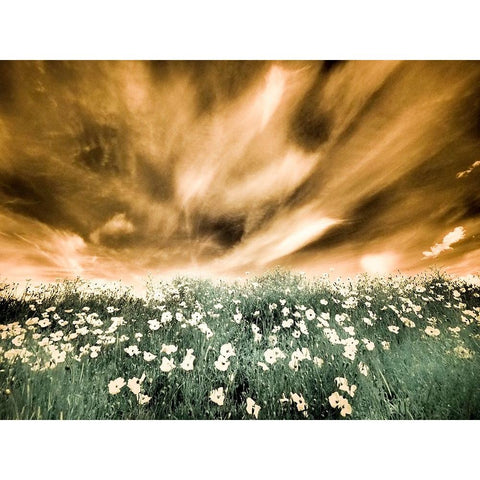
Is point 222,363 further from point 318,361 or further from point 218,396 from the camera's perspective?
point 318,361

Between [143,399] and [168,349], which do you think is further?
[168,349]

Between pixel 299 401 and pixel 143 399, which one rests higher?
pixel 143 399

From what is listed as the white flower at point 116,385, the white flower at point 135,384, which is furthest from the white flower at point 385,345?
the white flower at point 116,385

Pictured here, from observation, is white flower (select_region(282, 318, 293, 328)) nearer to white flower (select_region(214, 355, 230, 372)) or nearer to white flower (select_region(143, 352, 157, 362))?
white flower (select_region(214, 355, 230, 372))

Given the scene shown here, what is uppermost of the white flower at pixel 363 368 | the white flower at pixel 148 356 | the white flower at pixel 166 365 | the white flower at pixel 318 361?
the white flower at pixel 148 356

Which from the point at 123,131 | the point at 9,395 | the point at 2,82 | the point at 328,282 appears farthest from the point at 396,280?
the point at 2,82

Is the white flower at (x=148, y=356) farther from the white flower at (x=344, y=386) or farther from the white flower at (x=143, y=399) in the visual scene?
the white flower at (x=344, y=386)

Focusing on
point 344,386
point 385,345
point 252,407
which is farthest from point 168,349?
point 385,345
